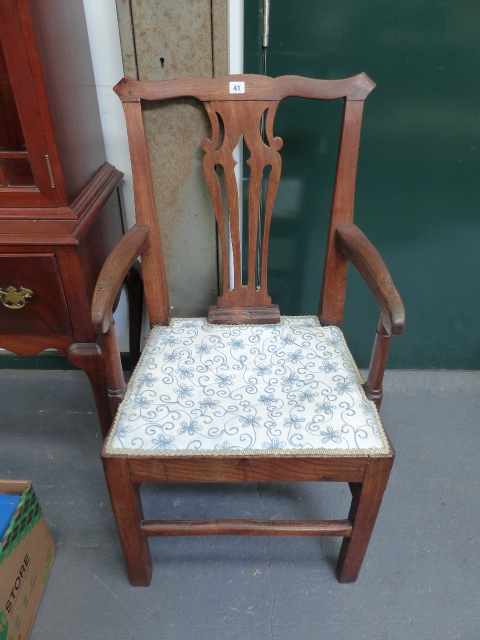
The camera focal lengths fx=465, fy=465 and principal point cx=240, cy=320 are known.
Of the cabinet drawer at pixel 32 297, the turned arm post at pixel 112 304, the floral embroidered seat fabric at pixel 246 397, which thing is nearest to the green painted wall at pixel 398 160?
the floral embroidered seat fabric at pixel 246 397

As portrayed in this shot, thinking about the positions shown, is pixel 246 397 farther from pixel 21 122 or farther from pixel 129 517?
pixel 21 122

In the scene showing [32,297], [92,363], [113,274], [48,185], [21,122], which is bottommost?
[92,363]

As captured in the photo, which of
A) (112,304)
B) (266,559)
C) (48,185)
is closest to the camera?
(112,304)

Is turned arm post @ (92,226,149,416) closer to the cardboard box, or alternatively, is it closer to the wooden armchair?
the wooden armchair

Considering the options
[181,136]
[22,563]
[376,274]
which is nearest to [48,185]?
[181,136]

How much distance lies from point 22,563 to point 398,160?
1.41m

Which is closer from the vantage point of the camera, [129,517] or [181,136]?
[129,517]

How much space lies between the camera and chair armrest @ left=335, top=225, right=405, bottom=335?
32.2 inches

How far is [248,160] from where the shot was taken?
1092 millimetres

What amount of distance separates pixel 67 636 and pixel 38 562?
0.17 metres

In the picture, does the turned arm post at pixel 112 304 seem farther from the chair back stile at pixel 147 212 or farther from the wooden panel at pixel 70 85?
the wooden panel at pixel 70 85

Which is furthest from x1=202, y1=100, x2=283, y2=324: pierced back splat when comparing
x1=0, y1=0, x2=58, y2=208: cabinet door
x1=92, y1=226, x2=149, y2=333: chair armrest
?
x1=0, y1=0, x2=58, y2=208: cabinet door

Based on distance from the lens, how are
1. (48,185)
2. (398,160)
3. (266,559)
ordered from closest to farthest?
1. (48,185)
2. (266,559)
3. (398,160)

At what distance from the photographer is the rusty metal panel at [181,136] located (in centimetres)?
105
